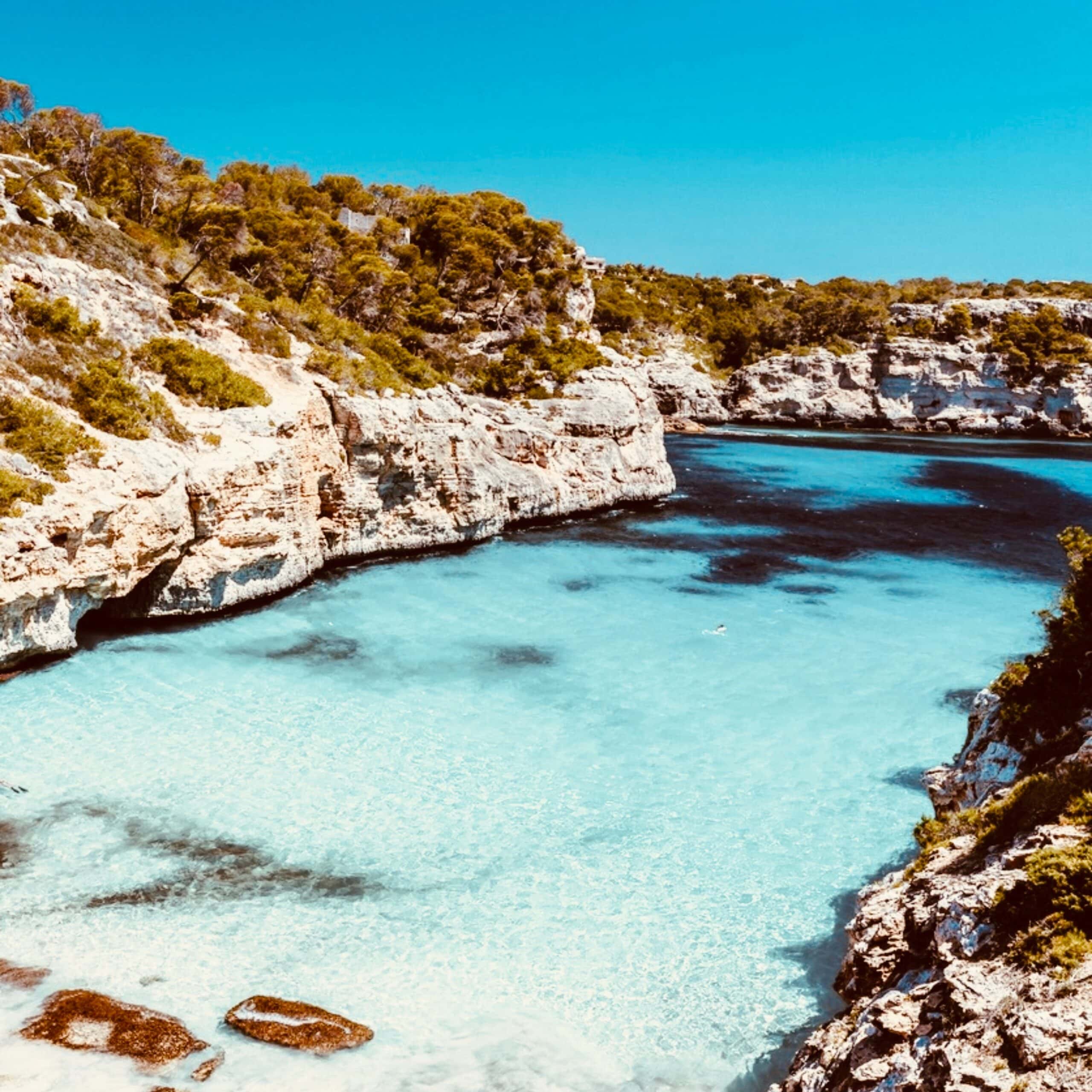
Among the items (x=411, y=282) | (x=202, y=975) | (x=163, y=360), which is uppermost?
(x=411, y=282)

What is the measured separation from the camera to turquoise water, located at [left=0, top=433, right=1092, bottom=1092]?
9.02 m

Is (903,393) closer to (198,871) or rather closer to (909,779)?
(909,779)

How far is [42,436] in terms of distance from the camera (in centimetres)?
1725

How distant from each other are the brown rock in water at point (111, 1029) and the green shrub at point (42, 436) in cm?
1112

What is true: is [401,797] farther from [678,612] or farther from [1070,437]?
[1070,437]

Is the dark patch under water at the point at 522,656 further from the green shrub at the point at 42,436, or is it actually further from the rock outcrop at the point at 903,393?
the rock outcrop at the point at 903,393

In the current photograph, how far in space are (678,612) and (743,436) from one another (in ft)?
156

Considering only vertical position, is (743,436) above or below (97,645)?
above

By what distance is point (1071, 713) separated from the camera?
29.6ft

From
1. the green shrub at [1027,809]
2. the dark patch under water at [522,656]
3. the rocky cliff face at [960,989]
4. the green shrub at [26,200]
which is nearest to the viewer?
the rocky cliff face at [960,989]

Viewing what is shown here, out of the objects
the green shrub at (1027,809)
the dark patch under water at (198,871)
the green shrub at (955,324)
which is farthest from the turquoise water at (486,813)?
the green shrub at (955,324)

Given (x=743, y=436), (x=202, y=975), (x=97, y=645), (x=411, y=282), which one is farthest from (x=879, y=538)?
(x=743, y=436)

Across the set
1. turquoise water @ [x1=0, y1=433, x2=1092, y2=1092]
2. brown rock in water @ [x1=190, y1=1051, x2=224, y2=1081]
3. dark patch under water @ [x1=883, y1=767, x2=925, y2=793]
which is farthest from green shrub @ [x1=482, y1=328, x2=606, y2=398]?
brown rock in water @ [x1=190, y1=1051, x2=224, y2=1081]

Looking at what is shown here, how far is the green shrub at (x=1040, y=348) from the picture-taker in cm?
7506
